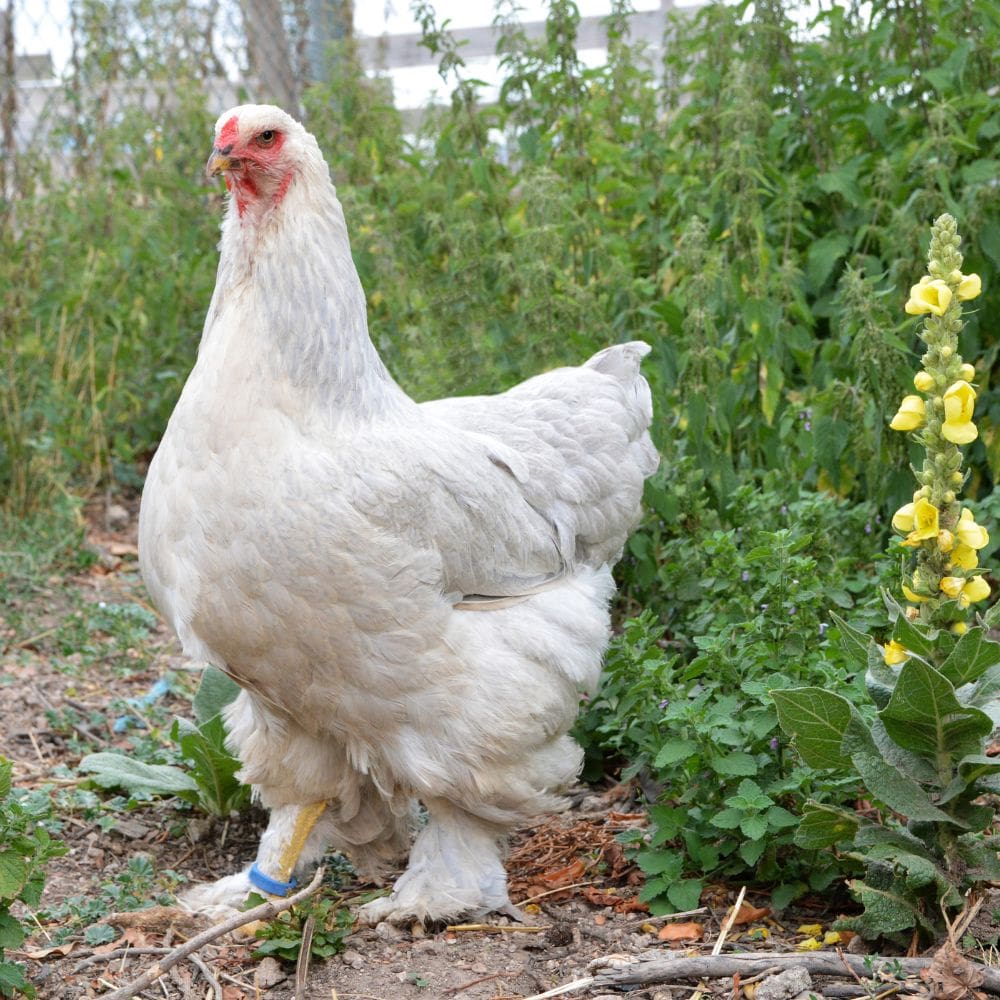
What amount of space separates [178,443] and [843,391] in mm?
2326

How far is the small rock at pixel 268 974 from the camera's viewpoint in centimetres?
291

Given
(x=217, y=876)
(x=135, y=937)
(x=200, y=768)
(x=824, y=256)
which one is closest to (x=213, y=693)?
(x=200, y=768)

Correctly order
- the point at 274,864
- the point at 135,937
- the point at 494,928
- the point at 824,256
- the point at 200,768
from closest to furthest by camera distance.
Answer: the point at 135,937 < the point at 494,928 < the point at 274,864 < the point at 200,768 < the point at 824,256

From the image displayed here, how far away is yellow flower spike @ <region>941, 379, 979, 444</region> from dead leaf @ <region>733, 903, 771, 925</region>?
133cm

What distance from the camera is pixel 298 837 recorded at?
136 inches

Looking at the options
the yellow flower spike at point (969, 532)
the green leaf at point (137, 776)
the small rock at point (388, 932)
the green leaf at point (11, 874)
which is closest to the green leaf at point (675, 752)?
the small rock at point (388, 932)

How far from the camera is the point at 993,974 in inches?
95.2

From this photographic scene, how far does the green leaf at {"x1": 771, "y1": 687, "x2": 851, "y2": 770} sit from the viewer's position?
261cm

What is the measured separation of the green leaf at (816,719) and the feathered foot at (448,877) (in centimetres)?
106

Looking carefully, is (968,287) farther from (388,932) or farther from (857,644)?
(388,932)

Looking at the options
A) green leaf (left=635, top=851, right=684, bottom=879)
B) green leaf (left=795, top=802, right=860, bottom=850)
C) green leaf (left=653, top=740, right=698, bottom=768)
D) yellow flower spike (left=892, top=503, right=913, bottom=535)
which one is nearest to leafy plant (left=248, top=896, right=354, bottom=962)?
green leaf (left=635, top=851, right=684, bottom=879)

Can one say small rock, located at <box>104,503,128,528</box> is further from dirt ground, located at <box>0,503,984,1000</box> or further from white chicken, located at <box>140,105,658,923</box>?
white chicken, located at <box>140,105,658,923</box>

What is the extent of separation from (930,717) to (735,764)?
0.66m

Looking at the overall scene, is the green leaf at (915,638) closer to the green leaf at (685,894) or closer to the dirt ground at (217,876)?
the dirt ground at (217,876)
